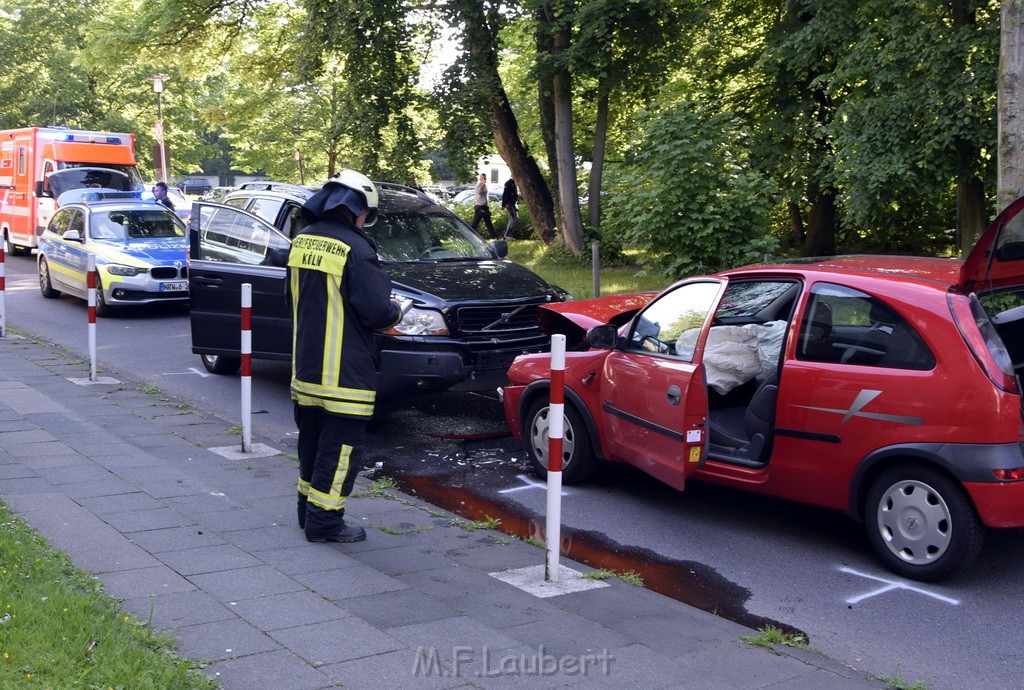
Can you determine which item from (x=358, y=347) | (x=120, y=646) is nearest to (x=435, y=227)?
(x=358, y=347)

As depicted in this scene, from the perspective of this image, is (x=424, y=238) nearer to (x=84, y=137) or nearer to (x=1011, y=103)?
(x=1011, y=103)

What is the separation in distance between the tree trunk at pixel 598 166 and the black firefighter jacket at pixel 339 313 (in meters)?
14.8

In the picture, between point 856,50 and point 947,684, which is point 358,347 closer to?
point 947,684

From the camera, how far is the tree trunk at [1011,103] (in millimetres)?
9148

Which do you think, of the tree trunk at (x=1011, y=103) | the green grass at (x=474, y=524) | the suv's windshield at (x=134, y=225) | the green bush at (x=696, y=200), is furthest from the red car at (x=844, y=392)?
the suv's windshield at (x=134, y=225)

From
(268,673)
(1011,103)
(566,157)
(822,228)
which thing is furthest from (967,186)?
(268,673)

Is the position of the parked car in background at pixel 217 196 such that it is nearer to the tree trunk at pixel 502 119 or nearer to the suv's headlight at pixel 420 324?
the suv's headlight at pixel 420 324

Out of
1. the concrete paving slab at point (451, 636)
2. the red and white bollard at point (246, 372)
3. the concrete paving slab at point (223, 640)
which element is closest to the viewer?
the concrete paving slab at point (223, 640)

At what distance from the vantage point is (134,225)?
16875 millimetres

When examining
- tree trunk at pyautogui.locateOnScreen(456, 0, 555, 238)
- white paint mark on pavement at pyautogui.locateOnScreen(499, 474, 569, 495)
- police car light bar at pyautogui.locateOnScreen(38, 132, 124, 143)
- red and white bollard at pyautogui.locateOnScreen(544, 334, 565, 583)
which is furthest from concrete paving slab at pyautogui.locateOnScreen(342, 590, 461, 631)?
police car light bar at pyautogui.locateOnScreen(38, 132, 124, 143)

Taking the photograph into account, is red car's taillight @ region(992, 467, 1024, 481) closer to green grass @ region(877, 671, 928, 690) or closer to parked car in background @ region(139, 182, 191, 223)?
green grass @ region(877, 671, 928, 690)

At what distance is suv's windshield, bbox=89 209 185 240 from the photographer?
54.3 ft

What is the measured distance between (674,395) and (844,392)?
0.97 meters

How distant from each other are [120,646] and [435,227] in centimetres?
712
